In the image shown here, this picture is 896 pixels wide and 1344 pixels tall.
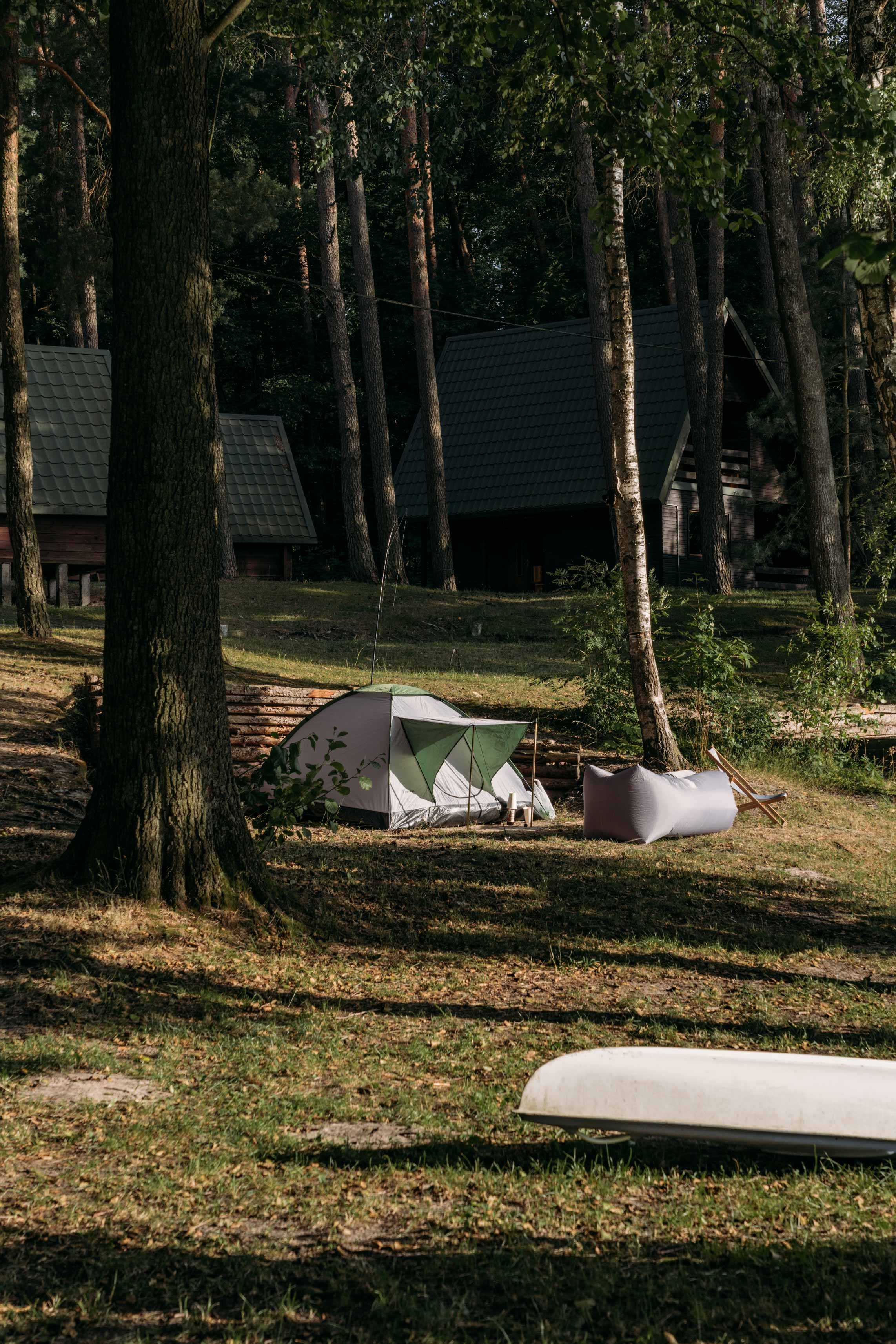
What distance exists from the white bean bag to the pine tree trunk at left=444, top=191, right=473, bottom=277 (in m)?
33.0

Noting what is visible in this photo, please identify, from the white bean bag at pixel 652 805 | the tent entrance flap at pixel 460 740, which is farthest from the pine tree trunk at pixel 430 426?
the white bean bag at pixel 652 805

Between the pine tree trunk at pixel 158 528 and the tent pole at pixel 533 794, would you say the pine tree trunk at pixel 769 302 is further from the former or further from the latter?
the pine tree trunk at pixel 158 528

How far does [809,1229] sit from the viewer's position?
13.5 feet

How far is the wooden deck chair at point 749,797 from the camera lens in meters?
12.5

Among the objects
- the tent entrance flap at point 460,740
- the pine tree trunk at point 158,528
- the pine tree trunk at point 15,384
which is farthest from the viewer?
the pine tree trunk at point 15,384

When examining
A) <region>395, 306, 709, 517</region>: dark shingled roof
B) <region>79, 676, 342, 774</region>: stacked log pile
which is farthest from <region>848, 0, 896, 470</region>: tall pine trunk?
<region>395, 306, 709, 517</region>: dark shingled roof

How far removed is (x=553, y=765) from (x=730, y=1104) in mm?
10271

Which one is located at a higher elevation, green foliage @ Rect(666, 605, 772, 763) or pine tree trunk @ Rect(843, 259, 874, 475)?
pine tree trunk @ Rect(843, 259, 874, 475)

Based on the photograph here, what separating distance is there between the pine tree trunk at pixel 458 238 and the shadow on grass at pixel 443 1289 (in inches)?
1597

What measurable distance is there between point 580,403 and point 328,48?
2263 cm

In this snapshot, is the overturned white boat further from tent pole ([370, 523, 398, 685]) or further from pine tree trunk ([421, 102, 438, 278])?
pine tree trunk ([421, 102, 438, 278])

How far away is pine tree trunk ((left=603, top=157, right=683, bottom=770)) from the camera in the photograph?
11617 mm

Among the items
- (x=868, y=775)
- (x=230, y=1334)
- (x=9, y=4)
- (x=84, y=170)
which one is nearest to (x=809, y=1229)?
(x=230, y=1334)

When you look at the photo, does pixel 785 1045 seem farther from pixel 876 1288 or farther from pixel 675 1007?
pixel 876 1288
